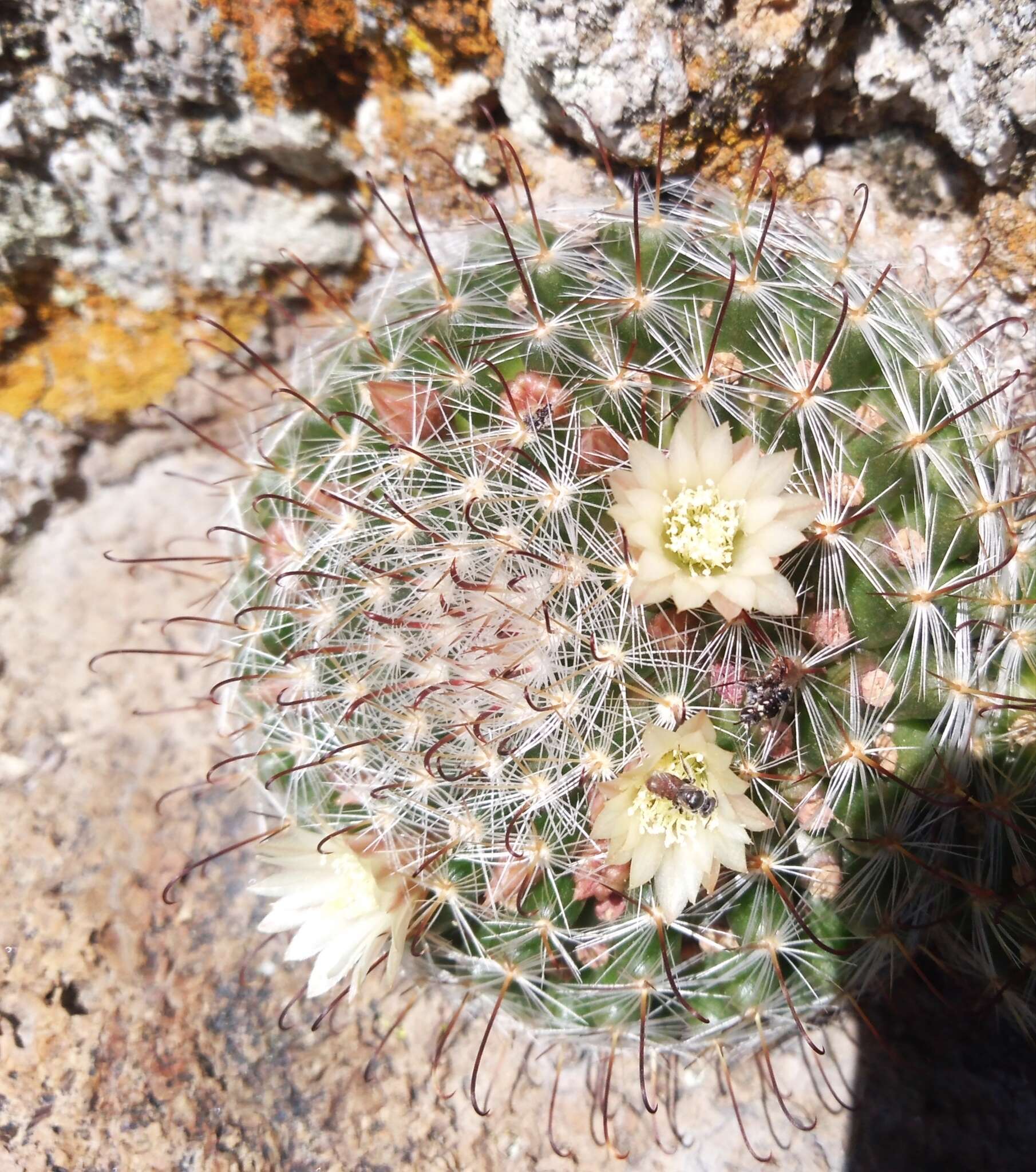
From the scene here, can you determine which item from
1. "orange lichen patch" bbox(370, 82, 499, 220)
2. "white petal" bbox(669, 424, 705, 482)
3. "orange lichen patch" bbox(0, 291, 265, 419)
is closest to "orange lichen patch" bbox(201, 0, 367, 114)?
"orange lichen patch" bbox(370, 82, 499, 220)

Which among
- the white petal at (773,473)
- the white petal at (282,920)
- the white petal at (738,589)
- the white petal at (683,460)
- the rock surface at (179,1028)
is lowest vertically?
the rock surface at (179,1028)

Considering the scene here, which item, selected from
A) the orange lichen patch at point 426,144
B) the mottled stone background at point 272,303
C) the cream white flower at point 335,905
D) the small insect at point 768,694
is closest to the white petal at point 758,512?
the small insect at point 768,694

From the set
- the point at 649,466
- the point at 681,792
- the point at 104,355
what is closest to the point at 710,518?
the point at 649,466

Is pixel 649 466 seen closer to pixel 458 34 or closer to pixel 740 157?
pixel 740 157

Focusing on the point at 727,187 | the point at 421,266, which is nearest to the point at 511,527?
the point at 421,266

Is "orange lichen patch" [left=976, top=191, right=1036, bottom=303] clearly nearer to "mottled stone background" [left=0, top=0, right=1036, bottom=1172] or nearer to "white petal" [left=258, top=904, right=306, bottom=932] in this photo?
"mottled stone background" [left=0, top=0, right=1036, bottom=1172]

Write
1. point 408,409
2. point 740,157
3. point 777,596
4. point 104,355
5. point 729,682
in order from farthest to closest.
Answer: point 104,355 → point 740,157 → point 408,409 → point 729,682 → point 777,596

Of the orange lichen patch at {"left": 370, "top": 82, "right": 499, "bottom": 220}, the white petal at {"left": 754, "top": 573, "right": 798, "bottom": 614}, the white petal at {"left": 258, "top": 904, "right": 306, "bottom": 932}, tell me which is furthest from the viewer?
the orange lichen patch at {"left": 370, "top": 82, "right": 499, "bottom": 220}

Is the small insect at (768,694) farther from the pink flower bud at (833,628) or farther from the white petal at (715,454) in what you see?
the white petal at (715,454)
